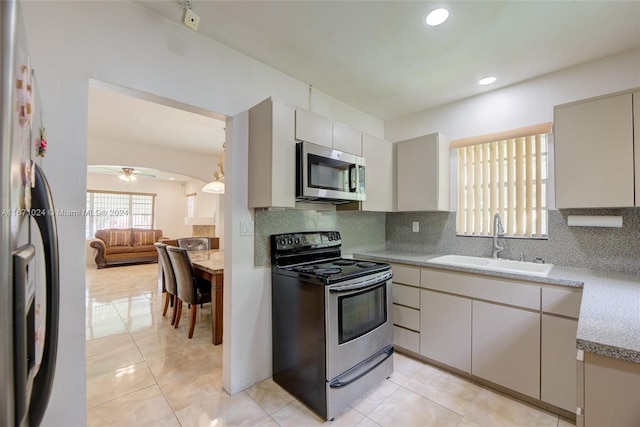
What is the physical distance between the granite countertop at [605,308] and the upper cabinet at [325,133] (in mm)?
1271

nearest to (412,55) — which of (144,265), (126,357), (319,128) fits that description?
(319,128)

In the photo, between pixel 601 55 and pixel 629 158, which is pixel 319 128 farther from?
pixel 601 55

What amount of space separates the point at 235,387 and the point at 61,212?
1.57 metres

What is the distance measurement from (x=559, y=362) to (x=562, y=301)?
387mm

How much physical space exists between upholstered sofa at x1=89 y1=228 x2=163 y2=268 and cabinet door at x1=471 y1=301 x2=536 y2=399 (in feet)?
26.3

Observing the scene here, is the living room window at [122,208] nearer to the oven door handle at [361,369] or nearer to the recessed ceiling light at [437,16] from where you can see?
the oven door handle at [361,369]

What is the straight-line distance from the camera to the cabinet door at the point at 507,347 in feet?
5.96

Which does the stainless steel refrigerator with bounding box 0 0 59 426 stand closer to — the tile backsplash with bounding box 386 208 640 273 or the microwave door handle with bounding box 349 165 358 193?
the microwave door handle with bounding box 349 165 358 193

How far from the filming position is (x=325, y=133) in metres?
2.22

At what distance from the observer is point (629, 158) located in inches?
67.6

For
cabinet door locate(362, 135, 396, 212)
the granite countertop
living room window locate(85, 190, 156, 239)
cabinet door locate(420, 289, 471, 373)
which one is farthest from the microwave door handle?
living room window locate(85, 190, 156, 239)

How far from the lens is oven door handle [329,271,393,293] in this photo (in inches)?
70.4

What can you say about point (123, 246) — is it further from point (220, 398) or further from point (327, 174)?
point (327, 174)

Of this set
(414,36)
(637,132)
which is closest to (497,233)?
(637,132)
